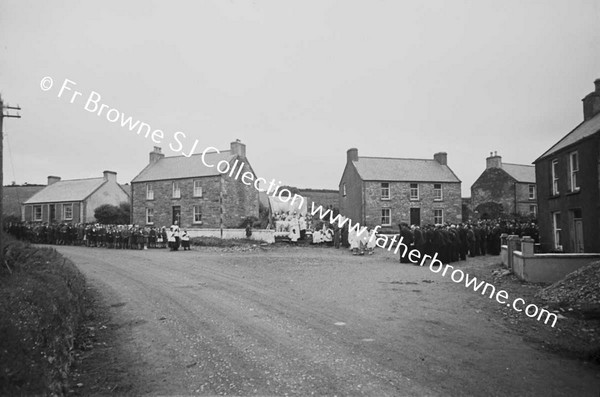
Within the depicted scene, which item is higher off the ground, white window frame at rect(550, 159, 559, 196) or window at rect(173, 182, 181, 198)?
window at rect(173, 182, 181, 198)

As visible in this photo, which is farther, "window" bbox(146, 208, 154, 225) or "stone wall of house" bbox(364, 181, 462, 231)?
"window" bbox(146, 208, 154, 225)

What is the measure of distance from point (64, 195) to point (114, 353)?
1683 inches

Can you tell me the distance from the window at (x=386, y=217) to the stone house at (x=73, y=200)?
92.2ft

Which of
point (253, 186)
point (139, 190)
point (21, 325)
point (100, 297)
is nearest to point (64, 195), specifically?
point (139, 190)

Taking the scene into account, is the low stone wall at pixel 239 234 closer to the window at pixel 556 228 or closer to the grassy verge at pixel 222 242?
the grassy verge at pixel 222 242

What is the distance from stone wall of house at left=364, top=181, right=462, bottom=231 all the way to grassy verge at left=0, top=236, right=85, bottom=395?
30.5 m

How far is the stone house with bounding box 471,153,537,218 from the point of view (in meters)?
41.6

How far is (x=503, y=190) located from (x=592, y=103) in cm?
2480

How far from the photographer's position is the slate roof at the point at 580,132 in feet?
52.6

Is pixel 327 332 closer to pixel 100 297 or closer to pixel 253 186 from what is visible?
pixel 100 297

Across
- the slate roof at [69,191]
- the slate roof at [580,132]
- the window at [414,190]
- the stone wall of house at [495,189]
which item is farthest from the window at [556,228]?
the slate roof at [69,191]

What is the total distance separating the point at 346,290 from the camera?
1153 cm

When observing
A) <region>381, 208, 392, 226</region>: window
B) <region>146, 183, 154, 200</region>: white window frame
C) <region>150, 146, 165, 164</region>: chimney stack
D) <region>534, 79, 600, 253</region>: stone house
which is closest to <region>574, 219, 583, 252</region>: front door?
<region>534, 79, 600, 253</region>: stone house

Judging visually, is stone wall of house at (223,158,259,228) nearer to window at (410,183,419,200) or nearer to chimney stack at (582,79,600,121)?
window at (410,183,419,200)
